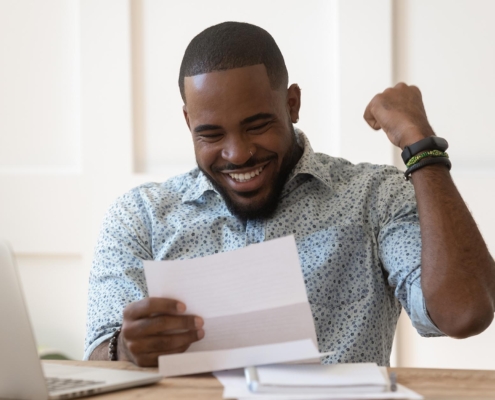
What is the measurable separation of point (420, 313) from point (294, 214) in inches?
13.2

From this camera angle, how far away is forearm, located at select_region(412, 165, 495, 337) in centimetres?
128

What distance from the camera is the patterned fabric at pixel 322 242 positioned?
143 cm

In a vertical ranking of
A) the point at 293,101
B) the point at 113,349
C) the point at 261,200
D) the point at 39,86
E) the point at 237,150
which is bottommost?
the point at 113,349

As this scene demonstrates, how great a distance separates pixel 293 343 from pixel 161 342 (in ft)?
0.65

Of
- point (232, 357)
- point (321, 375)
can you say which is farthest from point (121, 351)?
point (321, 375)

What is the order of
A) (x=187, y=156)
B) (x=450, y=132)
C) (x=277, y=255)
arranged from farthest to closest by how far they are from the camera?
(x=187, y=156) < (x=450, y=132) < (x=277, y=255)

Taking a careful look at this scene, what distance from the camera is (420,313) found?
4.48ft

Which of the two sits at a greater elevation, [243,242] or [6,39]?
[6,39]

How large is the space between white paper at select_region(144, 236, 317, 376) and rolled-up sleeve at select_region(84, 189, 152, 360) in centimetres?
37

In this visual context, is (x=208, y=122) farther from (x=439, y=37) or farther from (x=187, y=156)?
(x=439, y=37)

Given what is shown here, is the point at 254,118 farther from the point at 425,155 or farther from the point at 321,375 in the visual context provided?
the point at 321,375

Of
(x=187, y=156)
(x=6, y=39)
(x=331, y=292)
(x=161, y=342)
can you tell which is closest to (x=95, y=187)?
(x=187, y=156)

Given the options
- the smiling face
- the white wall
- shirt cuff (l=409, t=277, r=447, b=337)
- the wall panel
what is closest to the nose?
the smiling face

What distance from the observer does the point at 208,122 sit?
1482 mm
